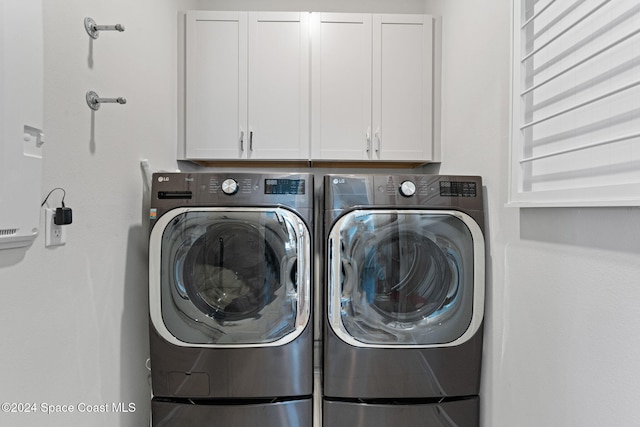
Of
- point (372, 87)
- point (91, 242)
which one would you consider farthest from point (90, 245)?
point (372, 87)

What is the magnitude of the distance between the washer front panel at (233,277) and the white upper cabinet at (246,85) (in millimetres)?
612

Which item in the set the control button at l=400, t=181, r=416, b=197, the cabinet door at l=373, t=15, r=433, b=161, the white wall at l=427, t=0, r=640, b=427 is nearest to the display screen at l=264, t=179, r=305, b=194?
the control button at l=400, t=181, r=416, b=197

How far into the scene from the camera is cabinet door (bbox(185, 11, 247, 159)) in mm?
Result: 1950

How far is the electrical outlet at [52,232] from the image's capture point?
3.35 feet

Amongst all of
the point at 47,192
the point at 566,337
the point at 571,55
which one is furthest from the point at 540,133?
the point at 47,192

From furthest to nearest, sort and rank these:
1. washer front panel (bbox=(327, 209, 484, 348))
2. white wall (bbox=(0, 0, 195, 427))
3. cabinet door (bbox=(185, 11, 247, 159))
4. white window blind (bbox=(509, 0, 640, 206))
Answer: cabinet door (bbox=(185, 11, 247, 159))
washer front panel (bbox=(327, 209, 484, 348))
white wall (bbox=(0, 0, 195, 427))
white window blind (bbox=(509, 0, 640, 206))

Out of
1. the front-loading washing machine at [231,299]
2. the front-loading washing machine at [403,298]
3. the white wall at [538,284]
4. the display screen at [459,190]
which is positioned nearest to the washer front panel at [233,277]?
the front-loading washing machine at [231,299]

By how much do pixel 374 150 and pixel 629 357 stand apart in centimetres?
143

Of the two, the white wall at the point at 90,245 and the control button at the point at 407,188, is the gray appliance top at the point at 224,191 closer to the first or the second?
the white wall at the point at 90,245

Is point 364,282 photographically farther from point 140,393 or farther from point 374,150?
point 140,393

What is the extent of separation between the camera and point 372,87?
1986 millimetres

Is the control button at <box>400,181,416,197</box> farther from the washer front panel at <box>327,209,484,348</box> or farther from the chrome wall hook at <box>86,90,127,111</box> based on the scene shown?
the chrome wall hook at <box>86,90,127,111</box>

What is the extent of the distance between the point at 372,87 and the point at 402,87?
0.17m

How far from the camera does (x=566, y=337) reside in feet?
3.35
